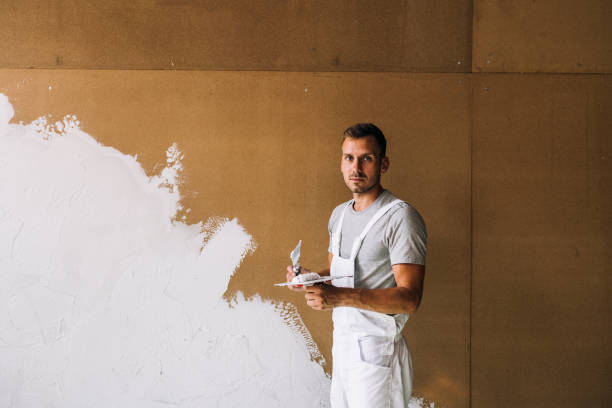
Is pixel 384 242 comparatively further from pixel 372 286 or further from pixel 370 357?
pixel 370 357

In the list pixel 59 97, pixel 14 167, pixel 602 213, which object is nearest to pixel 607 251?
pixel 602 213

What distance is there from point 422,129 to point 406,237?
797mm

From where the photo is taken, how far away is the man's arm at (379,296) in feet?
3.92

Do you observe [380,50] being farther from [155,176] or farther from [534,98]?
[155,176]

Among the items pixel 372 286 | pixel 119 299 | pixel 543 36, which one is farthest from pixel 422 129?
pixel 119 299

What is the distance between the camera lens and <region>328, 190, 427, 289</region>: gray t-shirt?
48.6 inches

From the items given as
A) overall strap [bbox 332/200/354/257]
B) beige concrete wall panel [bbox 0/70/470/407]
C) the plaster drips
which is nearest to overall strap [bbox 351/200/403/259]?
overall strap [bbox 332/200/354/257]

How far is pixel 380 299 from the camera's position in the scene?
1207 millimetres

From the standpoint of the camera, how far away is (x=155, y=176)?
189 centimetres

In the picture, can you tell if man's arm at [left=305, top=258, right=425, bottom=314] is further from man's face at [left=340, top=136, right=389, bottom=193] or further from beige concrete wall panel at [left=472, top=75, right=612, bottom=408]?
beige concrete wall panel at [left=472, top=75, right=612, bottom=408]

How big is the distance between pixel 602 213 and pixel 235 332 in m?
1.80

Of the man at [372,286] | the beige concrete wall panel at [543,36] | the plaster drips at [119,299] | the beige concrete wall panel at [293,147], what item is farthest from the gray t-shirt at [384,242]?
the beige concrete wall panel at [543,36]

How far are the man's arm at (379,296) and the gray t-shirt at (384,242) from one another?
0.16ft

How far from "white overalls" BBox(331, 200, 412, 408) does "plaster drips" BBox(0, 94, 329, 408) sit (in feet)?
1.74
